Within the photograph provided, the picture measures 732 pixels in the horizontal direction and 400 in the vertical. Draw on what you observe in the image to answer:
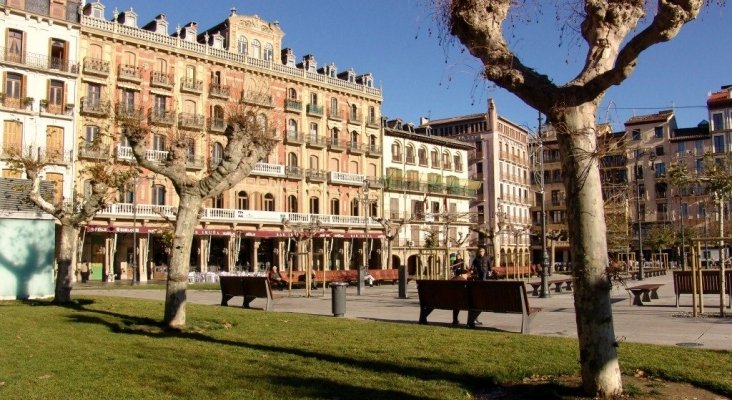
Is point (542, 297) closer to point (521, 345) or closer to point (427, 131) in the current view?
point (521, 345)

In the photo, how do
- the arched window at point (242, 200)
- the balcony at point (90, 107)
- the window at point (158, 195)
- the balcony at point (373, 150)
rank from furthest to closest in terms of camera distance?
the balcony at point (373, 150)
the arched window at point (242, 200)
the window at point (158, 195)
the balcony at point (90, 107)

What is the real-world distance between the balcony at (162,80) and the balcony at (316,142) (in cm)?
1220

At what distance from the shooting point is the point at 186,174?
13.7 meters

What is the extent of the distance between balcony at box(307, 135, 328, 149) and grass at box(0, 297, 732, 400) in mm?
42346

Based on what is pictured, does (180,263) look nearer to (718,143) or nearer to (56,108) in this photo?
(56,108)

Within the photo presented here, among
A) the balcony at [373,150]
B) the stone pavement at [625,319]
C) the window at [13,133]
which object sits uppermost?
the balcony at [373,150]

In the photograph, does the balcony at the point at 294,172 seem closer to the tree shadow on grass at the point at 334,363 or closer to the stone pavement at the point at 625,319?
the stone pavement at the point at 625,319

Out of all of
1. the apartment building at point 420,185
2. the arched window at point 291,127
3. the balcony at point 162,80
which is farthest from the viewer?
the apartment building at point 420,185

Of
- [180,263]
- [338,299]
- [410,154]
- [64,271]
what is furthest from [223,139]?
[180,263]

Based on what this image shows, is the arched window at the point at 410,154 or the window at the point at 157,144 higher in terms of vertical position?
the arched window at the point at 410,154

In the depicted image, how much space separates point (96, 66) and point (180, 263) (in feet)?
115

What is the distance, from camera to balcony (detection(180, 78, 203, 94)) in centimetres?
4706

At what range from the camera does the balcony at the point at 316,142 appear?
54.5 metres

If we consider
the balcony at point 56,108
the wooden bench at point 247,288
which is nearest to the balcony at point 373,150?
the balcony at point 56,108
